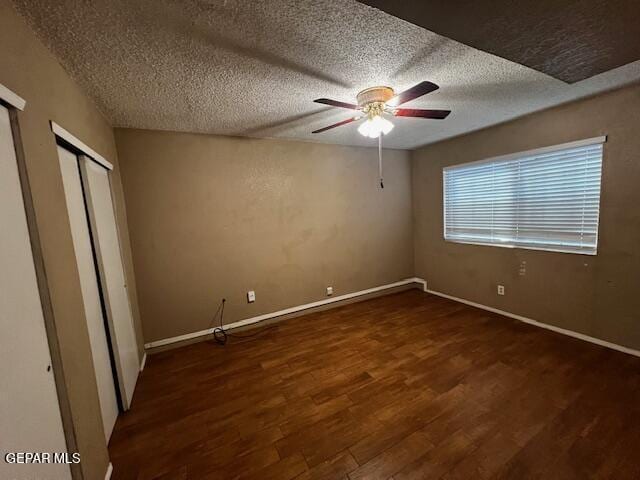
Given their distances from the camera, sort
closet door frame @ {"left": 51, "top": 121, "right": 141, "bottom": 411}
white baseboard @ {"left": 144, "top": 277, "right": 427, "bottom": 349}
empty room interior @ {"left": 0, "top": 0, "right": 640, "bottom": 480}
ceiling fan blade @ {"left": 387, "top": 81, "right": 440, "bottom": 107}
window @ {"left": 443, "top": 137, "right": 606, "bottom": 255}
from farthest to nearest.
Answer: white baseboard @ {"left": 144, "top": 277, "right": 427, "bottom": 349}
window @ {"left": 443, "top": 137, "right": 606, "bottom": 255}
closet door frame @ {"left": 51, "top": 121, "right": 141, "bottom": 411}
ceiling fan blade @ {"left": 387, "top": 81, "right": 440, "bottom": 107}
empty room interior @ {"left": 0, "top": 0, "right": 640, "bottom": 480}

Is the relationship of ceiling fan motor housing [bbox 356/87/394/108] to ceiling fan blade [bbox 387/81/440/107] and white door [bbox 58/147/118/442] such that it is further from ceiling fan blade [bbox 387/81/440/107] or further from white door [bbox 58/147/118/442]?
white door [bbox 58/147/118/442]

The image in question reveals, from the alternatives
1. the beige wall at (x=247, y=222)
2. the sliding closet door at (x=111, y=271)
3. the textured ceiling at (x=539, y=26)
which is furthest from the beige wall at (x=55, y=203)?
the textured ceiling at (x=539, y=26)

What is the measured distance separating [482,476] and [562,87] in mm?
2864

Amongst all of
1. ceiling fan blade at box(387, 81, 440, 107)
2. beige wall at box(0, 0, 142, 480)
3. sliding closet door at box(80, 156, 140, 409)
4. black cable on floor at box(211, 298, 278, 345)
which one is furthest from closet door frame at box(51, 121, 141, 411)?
Result: ceiling fan blade at box(387, 81, 440, 107)

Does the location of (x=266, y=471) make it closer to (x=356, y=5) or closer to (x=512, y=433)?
(x=512, y=433)

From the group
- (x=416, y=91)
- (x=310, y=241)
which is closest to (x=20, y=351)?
(x=416, y=91)

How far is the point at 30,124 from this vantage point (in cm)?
108

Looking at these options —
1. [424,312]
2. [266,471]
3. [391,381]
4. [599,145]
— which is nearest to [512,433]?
[391,381]

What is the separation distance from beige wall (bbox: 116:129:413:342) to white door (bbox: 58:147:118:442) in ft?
3.32

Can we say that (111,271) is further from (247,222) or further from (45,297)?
(247,222)

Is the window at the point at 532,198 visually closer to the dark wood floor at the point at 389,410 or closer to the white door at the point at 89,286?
the dark wood floor at the point at 389,410

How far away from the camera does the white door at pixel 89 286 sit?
4.89ft

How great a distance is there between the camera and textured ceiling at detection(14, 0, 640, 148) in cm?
116

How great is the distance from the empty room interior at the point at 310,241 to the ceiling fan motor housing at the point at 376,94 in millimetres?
17
